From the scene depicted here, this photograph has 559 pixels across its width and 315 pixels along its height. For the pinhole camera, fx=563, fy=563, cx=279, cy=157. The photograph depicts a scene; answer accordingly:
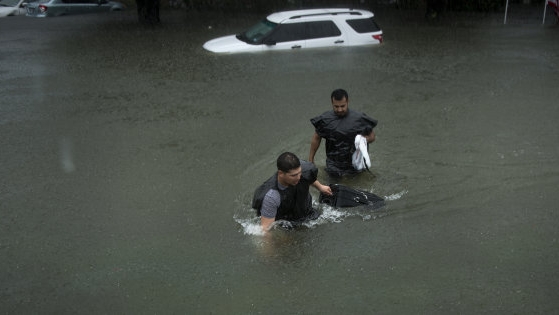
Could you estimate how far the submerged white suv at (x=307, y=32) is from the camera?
12914 mm

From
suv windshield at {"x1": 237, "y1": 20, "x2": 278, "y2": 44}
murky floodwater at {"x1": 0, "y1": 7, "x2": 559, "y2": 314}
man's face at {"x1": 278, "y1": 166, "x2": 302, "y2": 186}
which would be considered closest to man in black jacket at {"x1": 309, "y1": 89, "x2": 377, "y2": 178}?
murky floodwater at {"x1": 0, "y1": 7, "x2": 559, "y2": 314}

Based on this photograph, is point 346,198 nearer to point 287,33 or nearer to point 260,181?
point 260,181

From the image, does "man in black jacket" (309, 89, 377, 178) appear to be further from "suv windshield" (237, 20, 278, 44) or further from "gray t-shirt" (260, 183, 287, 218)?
"suv windshield" (237, 20, 278, 44)

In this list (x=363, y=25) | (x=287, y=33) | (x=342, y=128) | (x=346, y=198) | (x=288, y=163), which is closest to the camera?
(x=288, y=163)

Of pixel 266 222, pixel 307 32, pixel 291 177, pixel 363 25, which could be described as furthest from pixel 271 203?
pixel 363 25

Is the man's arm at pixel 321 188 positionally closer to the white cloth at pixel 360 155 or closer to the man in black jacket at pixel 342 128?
the white cloth at pixel 360 155

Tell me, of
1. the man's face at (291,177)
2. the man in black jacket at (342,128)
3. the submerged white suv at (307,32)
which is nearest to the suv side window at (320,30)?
the submerged white suv at (307,32)

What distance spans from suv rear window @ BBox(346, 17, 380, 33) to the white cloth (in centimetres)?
723

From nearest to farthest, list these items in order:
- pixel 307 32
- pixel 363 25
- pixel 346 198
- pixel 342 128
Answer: pixel 346 198, pixel 342 128, pixel 307 32, pixel 363 25

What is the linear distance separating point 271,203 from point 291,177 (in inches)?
13.3

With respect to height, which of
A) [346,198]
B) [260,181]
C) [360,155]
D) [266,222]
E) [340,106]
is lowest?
[260,181]

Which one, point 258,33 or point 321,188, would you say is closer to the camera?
point 321,188

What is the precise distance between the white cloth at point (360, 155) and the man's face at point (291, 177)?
4.92 ft

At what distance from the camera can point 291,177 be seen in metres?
5.17
